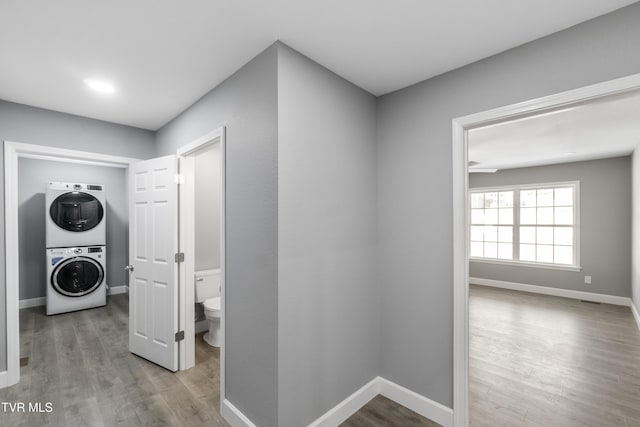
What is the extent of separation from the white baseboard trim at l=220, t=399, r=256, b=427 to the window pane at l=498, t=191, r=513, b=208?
6357mm

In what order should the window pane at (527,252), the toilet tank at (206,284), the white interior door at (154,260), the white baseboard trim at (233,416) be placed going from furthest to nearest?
the window pane at (527,252) → the toilet tank at (206,284) → the white interior door at (154,260) → the white baseboard trim at (233,416)

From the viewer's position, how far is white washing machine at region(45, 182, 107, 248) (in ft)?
14.2

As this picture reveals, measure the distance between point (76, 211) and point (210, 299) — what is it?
116 inches

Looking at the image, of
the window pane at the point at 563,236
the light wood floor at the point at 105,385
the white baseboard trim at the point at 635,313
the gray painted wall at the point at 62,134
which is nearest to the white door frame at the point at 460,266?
the light wood floor at the point at 105,385

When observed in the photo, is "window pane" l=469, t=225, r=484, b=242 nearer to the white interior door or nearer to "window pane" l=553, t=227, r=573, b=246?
"window pane" l=553, t=227, r=573, b=246

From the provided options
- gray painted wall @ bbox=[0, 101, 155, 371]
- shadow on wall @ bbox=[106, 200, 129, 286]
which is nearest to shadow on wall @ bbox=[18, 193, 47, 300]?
shadow on wall @ bbox=[106, 200, 129, 286]

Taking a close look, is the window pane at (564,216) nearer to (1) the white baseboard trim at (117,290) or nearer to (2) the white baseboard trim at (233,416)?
(2) the white baseboard trim at (233,416)

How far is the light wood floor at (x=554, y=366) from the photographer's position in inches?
84.7

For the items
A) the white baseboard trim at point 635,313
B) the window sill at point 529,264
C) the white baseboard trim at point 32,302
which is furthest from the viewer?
the window sill at point 529,264

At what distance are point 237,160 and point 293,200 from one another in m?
Answer: 0.58

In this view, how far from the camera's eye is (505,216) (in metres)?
6.23

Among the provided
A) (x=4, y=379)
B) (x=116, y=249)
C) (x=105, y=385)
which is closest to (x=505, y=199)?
(x=105, y=385)

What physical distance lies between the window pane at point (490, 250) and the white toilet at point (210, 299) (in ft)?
19.0

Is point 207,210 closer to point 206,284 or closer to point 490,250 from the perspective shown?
point 206,284
